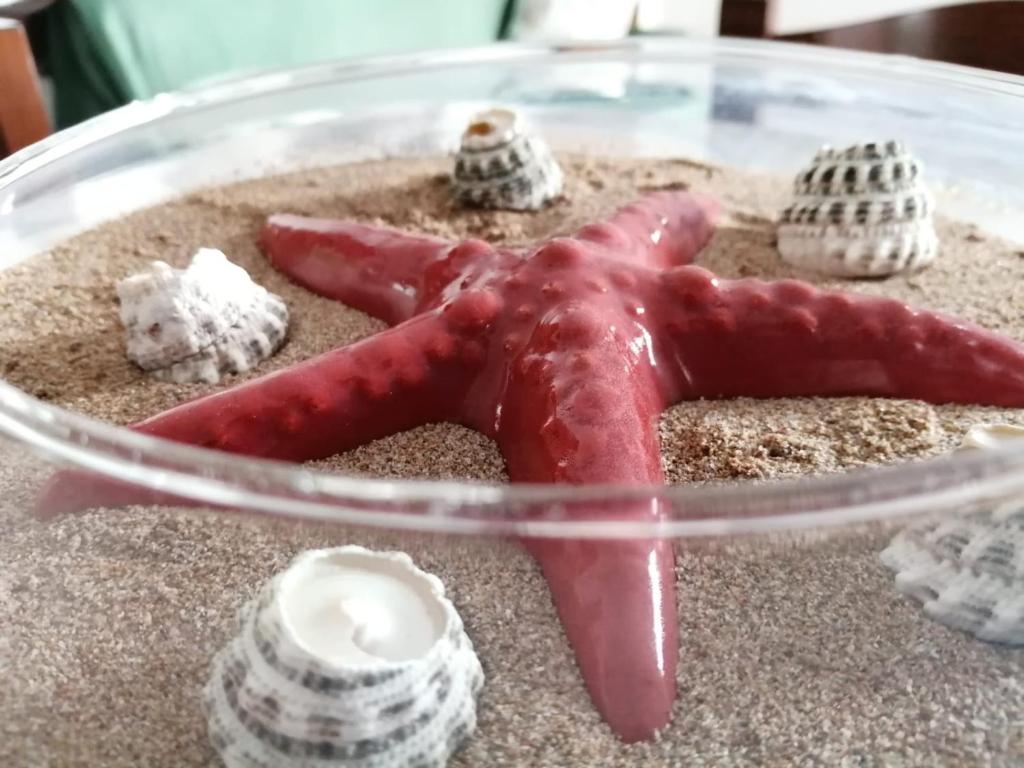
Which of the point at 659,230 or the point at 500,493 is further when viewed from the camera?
the point at 659,230

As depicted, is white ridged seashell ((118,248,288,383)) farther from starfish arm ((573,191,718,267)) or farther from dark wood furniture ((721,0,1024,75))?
dark wood furniture ((721,0,1024,75))

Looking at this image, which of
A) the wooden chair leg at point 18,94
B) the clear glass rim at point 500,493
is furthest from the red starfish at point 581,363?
the wooden chair leg at point 18,94

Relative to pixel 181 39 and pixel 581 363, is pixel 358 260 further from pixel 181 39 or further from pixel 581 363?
pixel 181 39

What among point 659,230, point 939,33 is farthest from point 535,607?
point 939,33

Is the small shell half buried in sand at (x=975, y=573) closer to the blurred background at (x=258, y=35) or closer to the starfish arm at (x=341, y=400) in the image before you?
the starfish arm at (x=341, y=400)

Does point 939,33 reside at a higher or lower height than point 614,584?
lower

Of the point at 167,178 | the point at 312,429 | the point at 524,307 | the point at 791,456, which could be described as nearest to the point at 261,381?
the point at 312,429

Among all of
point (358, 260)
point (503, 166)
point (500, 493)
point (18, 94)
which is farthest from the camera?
point (18, 94)

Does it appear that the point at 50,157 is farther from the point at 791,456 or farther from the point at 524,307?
the point at 791,456
